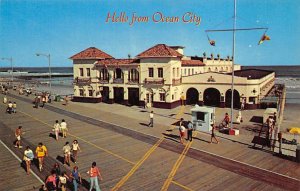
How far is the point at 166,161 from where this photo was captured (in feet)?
59.4

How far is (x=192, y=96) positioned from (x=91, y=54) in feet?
57.6

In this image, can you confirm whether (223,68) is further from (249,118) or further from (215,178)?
(215,178)

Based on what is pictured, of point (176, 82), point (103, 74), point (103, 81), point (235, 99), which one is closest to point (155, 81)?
point (176, 82)

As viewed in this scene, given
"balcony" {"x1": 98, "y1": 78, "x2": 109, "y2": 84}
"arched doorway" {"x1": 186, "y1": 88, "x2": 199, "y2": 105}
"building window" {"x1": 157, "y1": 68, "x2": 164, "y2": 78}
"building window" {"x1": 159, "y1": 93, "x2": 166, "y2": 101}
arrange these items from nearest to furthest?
"building window" {"x1": 157, "y1": 68, "x2": 164, "y2": 78}
"building window" {"x1": 159, "y1": 93, "x2": 166, "y2": 101}
"arched doorway" {"x1": 186, "y1": 88, "x2": 199, "y2": 105}
"balcony" {"x1": 98, "y1": 78, "x2": 109, "y2": 84}

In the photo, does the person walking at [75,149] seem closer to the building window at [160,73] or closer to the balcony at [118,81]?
the building window at [160,73]

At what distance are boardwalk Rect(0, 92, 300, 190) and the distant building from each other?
41.8 feet

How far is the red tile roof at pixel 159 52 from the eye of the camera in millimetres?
37719

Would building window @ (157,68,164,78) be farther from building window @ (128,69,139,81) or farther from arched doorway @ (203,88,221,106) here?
arched doorway @ (203,88,221,106)

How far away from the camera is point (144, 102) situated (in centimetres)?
3988

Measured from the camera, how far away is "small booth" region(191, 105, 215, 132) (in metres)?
25.7

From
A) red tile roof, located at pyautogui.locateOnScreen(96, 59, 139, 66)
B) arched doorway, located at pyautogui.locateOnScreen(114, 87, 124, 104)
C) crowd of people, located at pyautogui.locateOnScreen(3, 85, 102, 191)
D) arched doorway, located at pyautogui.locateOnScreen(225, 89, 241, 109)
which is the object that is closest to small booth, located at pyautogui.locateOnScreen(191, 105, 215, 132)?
crowd of people, located at pyautogui.locateOnScreen(3, 85, 102, 191)

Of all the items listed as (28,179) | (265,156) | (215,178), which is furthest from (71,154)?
(265,156)

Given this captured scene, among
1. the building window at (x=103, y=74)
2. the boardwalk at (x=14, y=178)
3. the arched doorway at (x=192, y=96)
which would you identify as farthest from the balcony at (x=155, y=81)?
the boardwalk at (x=14, y=178)

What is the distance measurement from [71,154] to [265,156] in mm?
13288
